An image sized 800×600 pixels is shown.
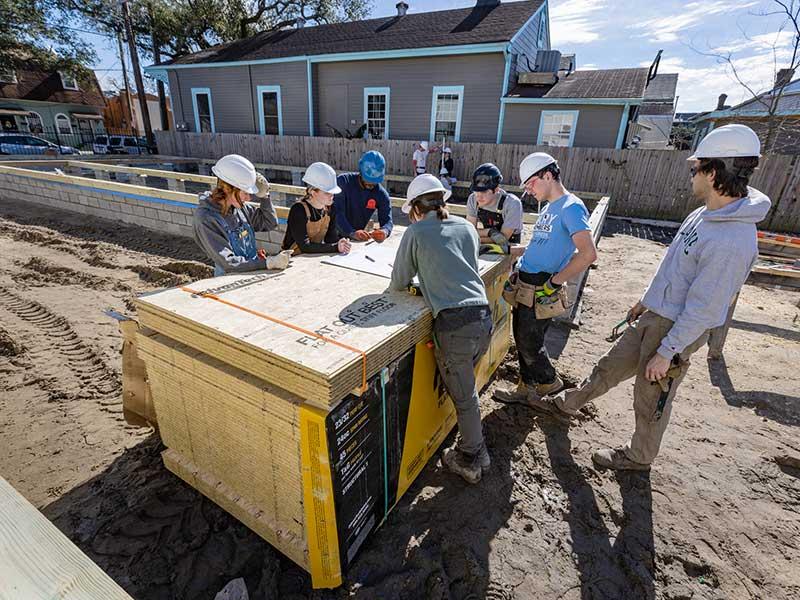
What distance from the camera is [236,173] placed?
281 centimetres

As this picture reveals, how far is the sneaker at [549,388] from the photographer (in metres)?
3.38

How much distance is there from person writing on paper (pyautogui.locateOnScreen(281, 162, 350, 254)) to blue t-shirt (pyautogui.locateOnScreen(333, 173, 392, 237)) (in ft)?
1.96

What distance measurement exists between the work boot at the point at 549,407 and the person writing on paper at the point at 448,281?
1.14 metres

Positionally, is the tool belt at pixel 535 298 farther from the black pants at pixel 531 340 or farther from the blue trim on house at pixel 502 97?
the blue trim on house at pixel 502 97

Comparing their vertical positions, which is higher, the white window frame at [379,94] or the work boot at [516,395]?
the white window frame at [379,94]

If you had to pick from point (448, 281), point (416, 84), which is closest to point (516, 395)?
point (448, 281)

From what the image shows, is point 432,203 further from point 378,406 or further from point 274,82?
point 274,82

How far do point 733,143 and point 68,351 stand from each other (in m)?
5.59

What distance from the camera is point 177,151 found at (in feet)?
65.5

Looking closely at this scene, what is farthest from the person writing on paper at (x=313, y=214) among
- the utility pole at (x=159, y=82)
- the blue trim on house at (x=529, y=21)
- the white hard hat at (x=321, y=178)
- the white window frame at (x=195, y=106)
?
the utility pole at (x=159, y=82)

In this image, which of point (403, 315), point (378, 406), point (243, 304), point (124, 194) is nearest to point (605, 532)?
point (378, 406)

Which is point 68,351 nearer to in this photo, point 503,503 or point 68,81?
point 503,503

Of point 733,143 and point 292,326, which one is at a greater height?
point 733,143

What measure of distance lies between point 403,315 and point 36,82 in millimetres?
39562
